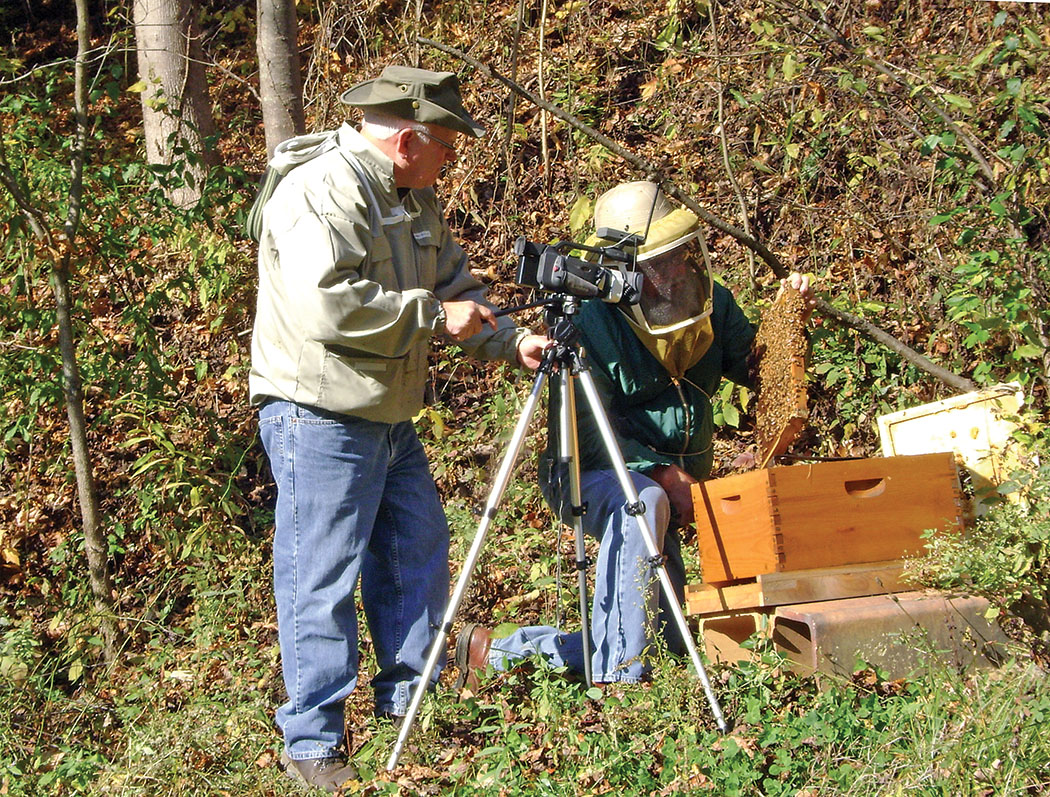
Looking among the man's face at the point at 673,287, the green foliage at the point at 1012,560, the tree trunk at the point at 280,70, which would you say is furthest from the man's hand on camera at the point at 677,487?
the tree trunk at the point at 280,70

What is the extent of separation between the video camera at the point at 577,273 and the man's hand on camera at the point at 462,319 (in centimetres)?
25

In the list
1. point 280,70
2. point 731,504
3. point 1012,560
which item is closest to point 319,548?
point 731,504

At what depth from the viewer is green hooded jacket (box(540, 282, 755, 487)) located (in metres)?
4.27

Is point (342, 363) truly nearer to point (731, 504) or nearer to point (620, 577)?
point (620, 577)

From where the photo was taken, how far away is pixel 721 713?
353 cm

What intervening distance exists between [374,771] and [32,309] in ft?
11.4

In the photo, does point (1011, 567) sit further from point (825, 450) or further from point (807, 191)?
point (807, 191)

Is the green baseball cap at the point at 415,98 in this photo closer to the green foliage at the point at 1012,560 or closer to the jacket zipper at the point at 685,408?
the jacket zipper at the point at 685,408

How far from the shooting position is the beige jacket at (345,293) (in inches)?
137

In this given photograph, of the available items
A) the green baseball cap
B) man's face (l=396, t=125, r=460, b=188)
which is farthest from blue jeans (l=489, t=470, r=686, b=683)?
the green baseball cap

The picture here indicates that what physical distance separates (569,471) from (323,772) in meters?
1.33

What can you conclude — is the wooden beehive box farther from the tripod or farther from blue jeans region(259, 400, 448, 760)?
blue jeans region(259, 400, 448, 760)

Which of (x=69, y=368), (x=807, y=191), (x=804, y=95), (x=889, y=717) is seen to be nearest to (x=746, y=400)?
(x=807, y=191)

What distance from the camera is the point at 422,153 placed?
382cm
